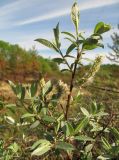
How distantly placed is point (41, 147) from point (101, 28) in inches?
18.8

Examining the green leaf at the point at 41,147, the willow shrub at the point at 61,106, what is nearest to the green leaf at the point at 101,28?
the willow shrub at the point at 61,106

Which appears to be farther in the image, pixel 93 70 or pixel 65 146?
pixel 93 70

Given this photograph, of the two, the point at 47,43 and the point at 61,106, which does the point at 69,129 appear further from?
the point at 47,43

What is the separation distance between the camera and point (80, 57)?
1.66m

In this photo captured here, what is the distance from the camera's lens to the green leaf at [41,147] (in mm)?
1549

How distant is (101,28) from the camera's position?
162 centimetres

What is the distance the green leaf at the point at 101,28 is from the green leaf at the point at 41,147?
44 centimetres

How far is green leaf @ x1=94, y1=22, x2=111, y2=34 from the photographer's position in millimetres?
1603

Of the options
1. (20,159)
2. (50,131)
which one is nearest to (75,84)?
(50,131)

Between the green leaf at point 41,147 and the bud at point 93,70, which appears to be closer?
the green leaf at point 41,147

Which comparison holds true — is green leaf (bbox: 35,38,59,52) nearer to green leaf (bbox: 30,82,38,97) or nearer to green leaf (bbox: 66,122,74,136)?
green leaf (bbox: 30,82,38,97)

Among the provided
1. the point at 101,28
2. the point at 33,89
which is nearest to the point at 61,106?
the point at 33,89

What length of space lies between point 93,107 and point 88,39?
0.38m

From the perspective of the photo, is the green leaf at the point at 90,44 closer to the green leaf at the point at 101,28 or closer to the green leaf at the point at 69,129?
the green leaf at the point at 101,28
